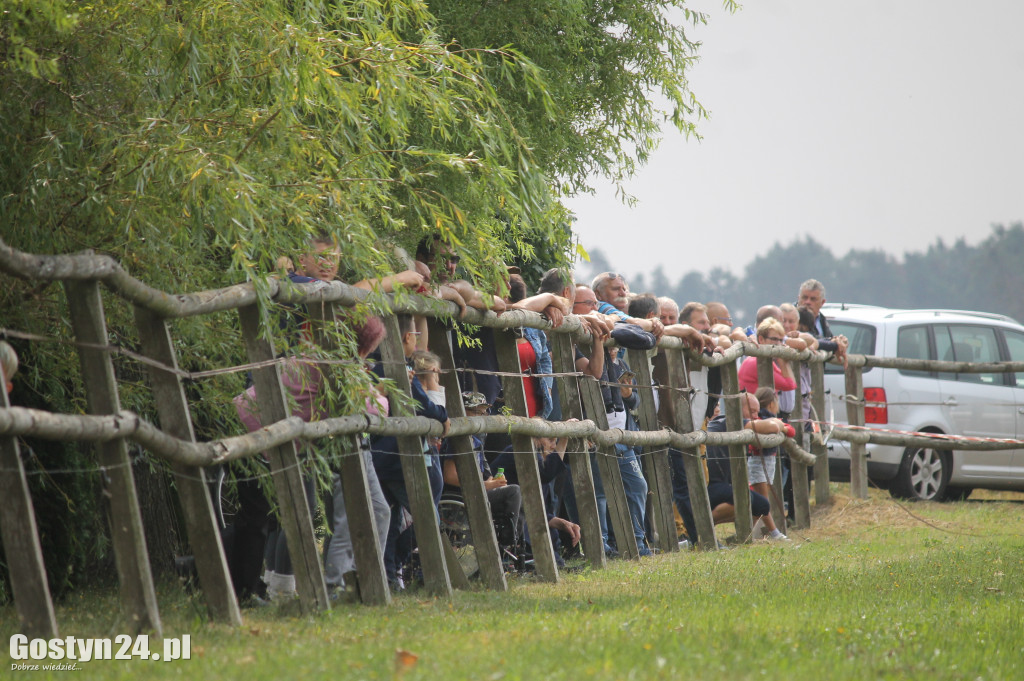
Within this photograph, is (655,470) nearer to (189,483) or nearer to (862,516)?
(862,516)

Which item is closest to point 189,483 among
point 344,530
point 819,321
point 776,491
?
point 344,530

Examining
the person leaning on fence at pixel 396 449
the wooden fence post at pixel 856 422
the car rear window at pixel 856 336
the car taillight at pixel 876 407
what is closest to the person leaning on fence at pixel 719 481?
the wooden fence post at pixel 856 422

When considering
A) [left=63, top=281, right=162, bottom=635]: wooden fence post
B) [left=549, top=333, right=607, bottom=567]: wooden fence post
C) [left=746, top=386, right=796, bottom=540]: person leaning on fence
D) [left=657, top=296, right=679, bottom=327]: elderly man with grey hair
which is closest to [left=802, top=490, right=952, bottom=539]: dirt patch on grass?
[left=746, top=386, right=796, bottom=540]: person leaning on fence

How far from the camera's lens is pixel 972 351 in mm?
16531

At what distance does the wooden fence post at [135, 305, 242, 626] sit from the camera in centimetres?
577

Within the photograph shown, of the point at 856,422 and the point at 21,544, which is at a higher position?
the point at 21,544

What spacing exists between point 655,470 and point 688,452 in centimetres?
49

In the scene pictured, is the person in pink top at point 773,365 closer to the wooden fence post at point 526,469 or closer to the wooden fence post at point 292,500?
the wooden fence post at point 526,469

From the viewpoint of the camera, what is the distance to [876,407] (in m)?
15.7

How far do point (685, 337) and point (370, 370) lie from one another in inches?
187

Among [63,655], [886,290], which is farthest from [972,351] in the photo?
[886,290]

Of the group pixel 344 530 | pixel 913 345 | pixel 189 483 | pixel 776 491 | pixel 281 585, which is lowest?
pixel 776 491

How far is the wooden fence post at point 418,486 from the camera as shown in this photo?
291 inches

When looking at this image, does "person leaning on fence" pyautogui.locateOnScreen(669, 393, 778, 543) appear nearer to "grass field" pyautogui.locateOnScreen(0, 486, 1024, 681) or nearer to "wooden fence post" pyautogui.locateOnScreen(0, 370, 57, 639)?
"grass field" pyautogui.locateOnScreen(0, 486, 1024, 681)
